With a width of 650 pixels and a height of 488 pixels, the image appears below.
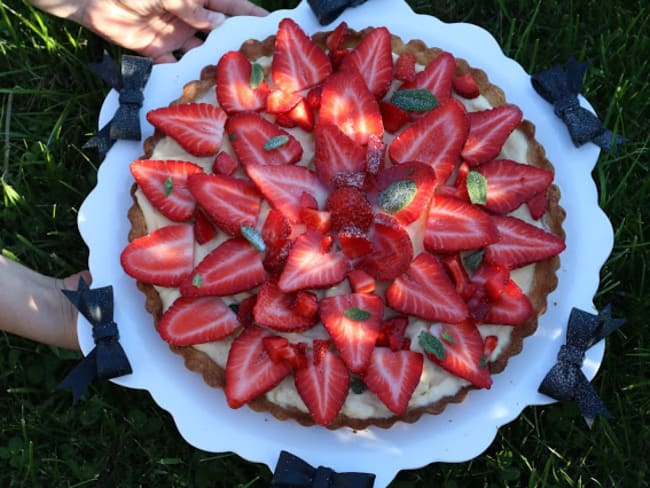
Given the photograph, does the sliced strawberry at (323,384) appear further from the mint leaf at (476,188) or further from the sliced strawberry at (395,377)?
the mint leaf at (476,188)

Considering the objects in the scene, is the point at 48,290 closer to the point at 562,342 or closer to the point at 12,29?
the point at 12,29

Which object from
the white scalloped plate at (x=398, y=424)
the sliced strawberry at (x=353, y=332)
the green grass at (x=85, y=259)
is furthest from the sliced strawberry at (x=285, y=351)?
the green grass at (x=85, y=259)

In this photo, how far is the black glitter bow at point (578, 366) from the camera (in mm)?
2516

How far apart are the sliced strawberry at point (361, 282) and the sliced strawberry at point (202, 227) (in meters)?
0.47

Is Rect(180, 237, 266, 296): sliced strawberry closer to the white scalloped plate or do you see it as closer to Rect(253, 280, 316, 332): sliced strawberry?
A: Rect(253, 280, 316, 332): sliced strawberry

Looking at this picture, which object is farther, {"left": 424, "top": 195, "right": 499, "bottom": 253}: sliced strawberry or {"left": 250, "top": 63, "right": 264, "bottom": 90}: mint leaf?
{"left": 250, "top": 63, "right": 264, "bottom": 90}: mint leaf

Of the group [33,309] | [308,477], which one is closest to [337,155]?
[308,477]

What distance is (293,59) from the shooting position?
2684 millimetres

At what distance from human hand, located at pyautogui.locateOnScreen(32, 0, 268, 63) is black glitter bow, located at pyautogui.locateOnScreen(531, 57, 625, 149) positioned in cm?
112

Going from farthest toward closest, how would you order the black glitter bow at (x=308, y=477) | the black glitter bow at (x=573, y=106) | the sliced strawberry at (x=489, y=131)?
the black glitter bow at (x=573, y=106)
the sliced strawberry at (x=489, y=131)
the black glitter bow at (x=308, y=477)

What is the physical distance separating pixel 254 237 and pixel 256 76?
561mm

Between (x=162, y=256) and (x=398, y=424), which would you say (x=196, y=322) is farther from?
(x=398, y=424)

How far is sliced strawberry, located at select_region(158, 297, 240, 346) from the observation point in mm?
2496

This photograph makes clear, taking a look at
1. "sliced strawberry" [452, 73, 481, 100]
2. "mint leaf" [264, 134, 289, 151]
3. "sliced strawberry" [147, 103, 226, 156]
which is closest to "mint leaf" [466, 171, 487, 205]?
"sliced strawberry" [452, 73, 481, 100]
